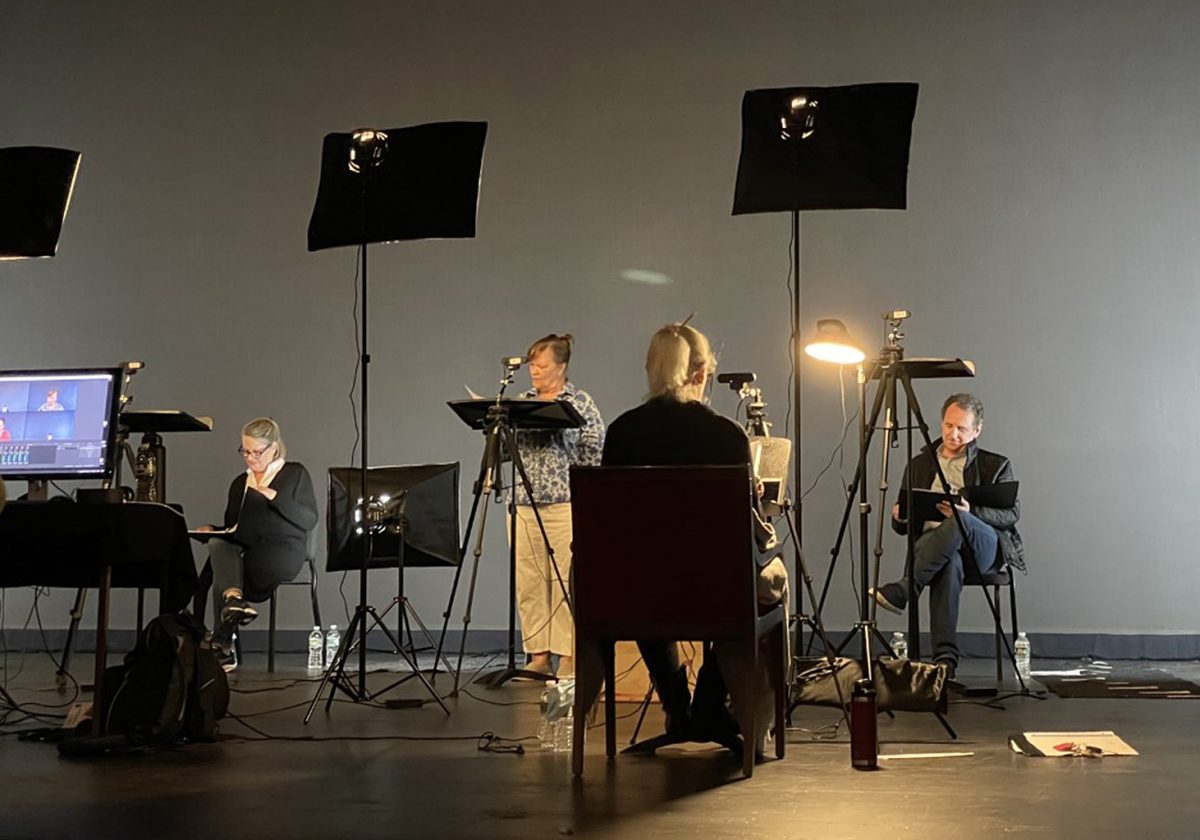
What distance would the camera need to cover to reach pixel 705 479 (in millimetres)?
3637

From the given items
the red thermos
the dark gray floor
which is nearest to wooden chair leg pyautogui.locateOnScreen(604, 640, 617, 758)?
the dark gray floor

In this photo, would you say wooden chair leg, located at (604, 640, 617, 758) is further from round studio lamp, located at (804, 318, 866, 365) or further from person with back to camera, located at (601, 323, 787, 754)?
round studio lamp, located at (804, 318, 866, 365)

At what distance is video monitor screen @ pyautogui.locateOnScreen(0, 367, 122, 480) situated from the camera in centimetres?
432

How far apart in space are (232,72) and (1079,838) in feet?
21.6

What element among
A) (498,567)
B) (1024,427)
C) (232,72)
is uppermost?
(232,72)

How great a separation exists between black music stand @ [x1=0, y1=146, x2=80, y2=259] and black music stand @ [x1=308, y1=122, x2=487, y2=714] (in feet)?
2.93

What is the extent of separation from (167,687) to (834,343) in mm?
2568

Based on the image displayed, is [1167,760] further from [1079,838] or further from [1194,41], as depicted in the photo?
[1194,41]

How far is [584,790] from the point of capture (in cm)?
343

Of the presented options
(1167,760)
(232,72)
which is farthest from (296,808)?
(232,72)

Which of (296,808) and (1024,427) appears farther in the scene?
(1024,427)

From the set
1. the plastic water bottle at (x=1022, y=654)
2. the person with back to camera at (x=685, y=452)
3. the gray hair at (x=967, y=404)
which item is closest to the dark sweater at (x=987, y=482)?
the gray hair at (x=967, y=404)

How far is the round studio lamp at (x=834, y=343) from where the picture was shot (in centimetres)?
496

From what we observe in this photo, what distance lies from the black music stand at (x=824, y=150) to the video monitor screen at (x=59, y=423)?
2192 millimetres
